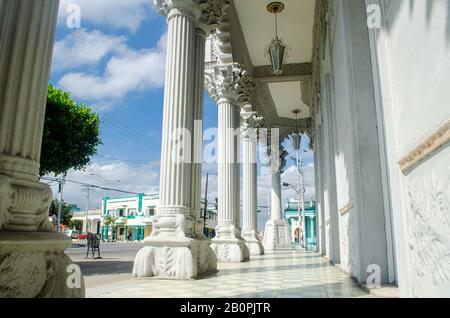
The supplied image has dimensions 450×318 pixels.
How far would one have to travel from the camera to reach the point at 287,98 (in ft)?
63.3

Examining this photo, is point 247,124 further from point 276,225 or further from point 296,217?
point 296,217

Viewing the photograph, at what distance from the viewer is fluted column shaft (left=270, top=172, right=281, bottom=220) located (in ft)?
70.6

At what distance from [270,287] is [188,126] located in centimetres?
320

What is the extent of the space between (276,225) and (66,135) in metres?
14.0

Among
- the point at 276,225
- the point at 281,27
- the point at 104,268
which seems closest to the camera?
the point at 104,268

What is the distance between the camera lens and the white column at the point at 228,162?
399 inches

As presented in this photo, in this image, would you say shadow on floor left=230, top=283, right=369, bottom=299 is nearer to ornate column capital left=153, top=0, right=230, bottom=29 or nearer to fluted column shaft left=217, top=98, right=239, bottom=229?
ornate column capital left=153, top=0, right=230, bottom=29

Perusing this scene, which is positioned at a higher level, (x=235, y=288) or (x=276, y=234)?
(x=276, y=234)

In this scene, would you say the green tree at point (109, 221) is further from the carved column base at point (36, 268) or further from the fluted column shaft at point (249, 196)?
the carved column base at point (36, 268)

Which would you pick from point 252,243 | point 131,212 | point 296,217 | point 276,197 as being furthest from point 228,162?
point 131,212

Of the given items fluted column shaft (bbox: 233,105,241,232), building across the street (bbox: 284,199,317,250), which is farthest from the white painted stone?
building across the street (bbox: 284,199,317,250)

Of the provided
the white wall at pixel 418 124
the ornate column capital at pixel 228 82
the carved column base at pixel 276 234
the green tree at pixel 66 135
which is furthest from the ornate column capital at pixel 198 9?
the carved column base at pixel 276 234

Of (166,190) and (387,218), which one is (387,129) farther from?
(166,190)

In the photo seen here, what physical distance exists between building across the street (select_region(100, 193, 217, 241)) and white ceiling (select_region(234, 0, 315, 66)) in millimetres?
43849
